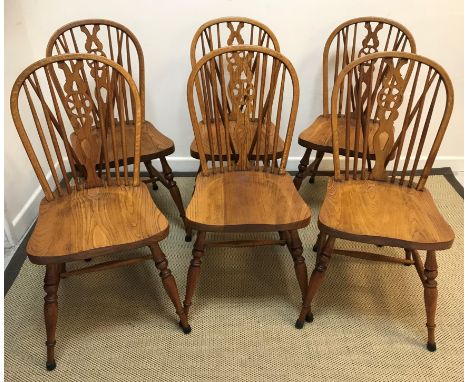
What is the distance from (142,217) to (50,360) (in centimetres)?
59

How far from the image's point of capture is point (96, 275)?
68.9 inches

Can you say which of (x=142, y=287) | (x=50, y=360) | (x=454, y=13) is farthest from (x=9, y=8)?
(x=454, y=13)

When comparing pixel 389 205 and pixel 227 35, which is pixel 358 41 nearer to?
pixel 227 35

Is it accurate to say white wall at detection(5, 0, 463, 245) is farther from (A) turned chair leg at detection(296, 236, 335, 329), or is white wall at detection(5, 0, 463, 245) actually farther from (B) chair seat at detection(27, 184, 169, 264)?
(A) turned chair leg at detection(296, 236, 335, 329)

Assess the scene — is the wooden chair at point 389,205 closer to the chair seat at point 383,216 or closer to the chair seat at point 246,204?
the chair seat at point 383,216

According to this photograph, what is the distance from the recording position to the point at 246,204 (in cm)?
141

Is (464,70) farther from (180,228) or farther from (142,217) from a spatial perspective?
(142,217)

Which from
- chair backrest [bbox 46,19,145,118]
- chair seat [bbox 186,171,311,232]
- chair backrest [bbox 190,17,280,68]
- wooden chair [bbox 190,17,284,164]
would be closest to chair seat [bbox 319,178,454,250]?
chair seat [bbox 186,171,311,232]

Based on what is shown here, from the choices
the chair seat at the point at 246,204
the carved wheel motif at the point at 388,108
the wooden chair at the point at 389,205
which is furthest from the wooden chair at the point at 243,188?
the carved wheel motif at the point at 388,108

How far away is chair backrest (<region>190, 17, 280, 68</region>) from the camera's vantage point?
178cm

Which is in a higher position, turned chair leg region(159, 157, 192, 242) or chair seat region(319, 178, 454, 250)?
chair seat region(319, 178, 454, 250)

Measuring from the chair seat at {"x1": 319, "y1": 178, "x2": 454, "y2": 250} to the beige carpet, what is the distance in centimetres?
43

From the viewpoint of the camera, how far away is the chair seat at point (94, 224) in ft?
4.02

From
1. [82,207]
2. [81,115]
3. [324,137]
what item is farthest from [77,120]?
[324,137]
